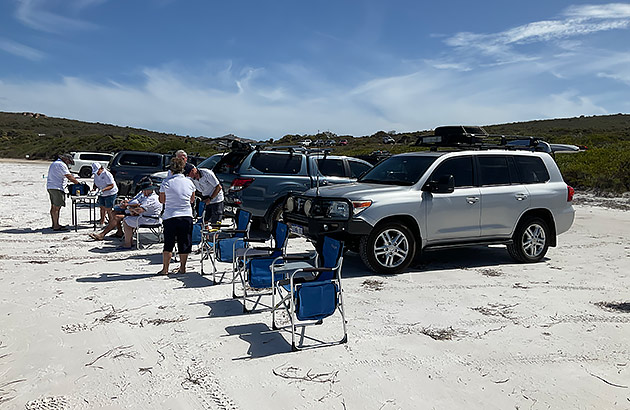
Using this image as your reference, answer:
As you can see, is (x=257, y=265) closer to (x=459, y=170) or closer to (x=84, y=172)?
(x=459, y=170)

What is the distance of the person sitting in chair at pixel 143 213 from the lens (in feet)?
31.7

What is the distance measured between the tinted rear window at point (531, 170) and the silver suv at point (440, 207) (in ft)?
0.06

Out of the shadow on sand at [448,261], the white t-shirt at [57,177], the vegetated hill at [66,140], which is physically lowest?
the shadow on sand at [448,261]

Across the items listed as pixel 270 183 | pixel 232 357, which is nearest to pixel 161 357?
pixel 232 357

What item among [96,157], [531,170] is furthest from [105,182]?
[96,157]

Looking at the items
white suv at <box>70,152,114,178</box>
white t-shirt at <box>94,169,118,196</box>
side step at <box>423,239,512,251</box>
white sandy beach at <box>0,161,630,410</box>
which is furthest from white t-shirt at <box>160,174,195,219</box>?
white suv at <box>70,152,114,178</box>

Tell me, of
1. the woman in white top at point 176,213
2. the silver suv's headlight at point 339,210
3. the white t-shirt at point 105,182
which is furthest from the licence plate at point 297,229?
the white t-shirt at point 105,182

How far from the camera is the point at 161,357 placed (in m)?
4.74

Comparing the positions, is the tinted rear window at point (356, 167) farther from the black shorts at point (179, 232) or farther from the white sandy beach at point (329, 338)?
the black shorts at point (179, 232)

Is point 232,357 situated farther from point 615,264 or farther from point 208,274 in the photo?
point 615,264

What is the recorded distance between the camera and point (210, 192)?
10.0 meters

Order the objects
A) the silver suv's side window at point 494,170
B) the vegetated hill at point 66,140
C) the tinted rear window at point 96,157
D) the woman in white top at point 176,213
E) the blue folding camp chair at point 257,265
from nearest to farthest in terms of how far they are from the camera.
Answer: the blue folding camp chair at point 257,265, the woman in white top at point 176,213, the silver suv's side window at point 494,170, the tinted rear window at point 96,157, the vegetated hill at point 66,140

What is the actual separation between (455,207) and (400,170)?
107 centimetres

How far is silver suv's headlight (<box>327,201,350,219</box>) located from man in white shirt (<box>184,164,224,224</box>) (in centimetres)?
293
